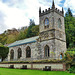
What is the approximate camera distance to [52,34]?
27688 millimetres

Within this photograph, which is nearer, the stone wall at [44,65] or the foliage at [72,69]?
the foliage at [72,69]

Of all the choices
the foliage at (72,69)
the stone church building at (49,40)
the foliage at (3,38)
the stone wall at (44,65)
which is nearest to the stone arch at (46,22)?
the stone church building at (49,40)

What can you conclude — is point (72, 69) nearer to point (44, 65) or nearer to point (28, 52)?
point (44, 65)

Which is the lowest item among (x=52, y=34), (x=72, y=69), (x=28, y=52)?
(x=72, y=69)

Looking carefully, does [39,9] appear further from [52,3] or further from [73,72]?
[73,72]

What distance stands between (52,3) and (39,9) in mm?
4078

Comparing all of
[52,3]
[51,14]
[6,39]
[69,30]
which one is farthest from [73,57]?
[6,39]

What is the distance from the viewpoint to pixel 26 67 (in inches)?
961

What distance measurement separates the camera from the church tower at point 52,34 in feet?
88.7

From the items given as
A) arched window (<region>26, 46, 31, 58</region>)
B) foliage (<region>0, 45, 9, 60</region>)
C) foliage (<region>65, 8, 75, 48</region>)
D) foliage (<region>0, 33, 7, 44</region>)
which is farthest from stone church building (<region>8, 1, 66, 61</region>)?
foliage (<region>0, 33, 7, 44</region>)

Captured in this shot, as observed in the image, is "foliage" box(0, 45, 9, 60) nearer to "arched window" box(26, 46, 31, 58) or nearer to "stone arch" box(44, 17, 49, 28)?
"arched window" box(26, 46, 31, 58)

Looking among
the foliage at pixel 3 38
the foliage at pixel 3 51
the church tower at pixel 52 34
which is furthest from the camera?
the foliage at pixel 3 38

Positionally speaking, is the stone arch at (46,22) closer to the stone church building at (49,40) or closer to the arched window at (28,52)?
the stone church building at (49,40)

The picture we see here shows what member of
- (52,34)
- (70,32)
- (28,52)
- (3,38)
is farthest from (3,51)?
(3,38)
